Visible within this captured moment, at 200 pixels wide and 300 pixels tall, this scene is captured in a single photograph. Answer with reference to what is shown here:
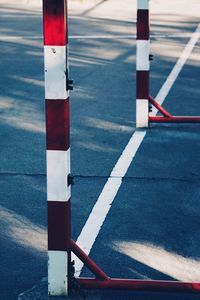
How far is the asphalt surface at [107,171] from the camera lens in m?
5.04

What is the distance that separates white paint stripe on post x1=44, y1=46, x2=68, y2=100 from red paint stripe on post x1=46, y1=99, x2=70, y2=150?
0.04 metres

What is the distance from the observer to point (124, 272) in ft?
16.2

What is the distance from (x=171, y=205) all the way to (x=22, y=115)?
3391mm

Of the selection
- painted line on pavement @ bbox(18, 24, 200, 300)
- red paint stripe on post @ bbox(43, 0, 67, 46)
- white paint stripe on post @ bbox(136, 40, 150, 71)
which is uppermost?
red paint stripe on post @ bbox(43, 0, 67, 46)

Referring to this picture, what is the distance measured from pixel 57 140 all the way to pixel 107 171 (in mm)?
2623

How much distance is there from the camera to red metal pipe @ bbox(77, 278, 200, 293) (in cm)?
454

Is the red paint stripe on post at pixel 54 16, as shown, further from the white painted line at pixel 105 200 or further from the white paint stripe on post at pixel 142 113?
the white paint stripe on post at pixel 142 113

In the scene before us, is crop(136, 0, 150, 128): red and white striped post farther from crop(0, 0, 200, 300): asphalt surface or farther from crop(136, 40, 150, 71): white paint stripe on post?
crop(0, 0, 200, 300): asphalt surface

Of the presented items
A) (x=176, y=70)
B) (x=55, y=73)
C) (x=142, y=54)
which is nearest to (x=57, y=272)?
(x=55, y=73)

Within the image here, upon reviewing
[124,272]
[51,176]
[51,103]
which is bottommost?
[124,272]

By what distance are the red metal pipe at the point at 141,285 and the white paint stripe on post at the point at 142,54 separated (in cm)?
391

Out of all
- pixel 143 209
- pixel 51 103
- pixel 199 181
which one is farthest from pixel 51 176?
pixel 199 181

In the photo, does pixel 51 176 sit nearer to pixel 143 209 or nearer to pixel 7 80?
pixel 143 209

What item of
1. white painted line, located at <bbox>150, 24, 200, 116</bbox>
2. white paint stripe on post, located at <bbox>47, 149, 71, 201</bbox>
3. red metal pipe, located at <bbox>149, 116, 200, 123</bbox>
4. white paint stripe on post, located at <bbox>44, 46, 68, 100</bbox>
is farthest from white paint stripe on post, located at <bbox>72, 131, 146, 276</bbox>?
white painted line, located at <bbox>150, 24, 200, 116</bbox>
